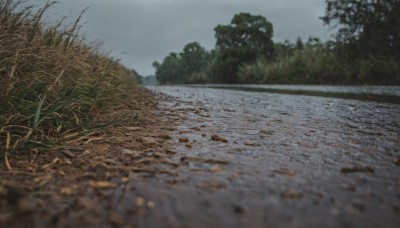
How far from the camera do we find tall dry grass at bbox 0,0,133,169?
2.15m

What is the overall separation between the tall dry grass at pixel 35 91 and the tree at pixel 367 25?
16452 mm

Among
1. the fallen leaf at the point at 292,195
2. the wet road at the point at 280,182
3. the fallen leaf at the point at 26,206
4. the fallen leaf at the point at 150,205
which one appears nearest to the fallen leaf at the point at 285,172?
the wet road at the point at 280,182

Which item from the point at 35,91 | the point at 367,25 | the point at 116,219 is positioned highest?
the point at 367,25

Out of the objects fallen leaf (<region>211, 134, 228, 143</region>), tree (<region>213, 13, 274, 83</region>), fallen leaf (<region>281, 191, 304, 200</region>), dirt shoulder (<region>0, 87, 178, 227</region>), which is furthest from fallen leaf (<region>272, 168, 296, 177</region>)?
tree (<region>213, 13, 274, 83</region>)

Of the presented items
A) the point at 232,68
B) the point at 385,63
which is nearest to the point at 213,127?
the point at 385,63

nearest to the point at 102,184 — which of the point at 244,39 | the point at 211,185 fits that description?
the point at 211,185

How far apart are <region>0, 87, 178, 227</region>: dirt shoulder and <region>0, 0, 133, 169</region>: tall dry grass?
0.15 meters

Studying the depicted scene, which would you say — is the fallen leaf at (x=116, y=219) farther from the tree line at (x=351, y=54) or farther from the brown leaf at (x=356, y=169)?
the tree line at (x=351, y=54)

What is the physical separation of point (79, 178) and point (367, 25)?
19.8 meters

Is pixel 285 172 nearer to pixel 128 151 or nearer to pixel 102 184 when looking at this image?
pixel 102 184

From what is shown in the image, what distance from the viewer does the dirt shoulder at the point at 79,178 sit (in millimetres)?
1219

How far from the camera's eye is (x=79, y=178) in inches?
63.6

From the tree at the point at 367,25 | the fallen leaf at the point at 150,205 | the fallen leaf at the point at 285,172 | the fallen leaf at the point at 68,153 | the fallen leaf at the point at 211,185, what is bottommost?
the fallen leaf at the point at 150,205

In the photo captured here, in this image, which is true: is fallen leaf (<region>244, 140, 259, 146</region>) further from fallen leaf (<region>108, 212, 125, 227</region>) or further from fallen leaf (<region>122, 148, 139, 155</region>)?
fallen leaf (<region>108, 212, 125, 227</region>)
